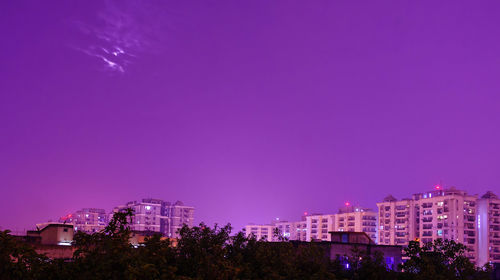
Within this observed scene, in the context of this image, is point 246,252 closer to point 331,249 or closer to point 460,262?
point 460,262

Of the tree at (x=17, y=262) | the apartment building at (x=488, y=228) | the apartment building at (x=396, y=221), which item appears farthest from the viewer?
the apartment building at (x=396, y=221)

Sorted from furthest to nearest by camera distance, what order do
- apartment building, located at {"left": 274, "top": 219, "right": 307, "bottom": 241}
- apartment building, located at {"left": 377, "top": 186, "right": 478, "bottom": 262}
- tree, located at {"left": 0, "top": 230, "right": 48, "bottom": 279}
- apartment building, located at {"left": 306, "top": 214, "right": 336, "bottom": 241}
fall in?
apartment building, located at {"left": 274, "top": 219, "right": 307, "bottom": 241}
apartment building, located at {"left": 306, "top": 214, "right": 336, "bottom": 241}
apartment building, located at {"left": 377, "top": 186, "right": 478, "bottom": 262}
tree, located at {"left": 0, "top": 230, "right": 48, "bottom": 279}

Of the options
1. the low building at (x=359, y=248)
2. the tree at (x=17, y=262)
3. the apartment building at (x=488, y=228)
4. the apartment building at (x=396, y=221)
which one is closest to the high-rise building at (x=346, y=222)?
the apartment building at (x=396, y=221)

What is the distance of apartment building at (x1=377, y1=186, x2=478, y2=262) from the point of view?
361 feet

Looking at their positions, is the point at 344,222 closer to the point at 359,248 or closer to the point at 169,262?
the point at 359,248

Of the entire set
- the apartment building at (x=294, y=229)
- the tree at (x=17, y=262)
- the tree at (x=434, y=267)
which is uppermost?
the tree at (x=17, y=262)

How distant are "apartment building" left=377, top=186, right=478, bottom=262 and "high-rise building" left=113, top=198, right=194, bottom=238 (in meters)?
78.2

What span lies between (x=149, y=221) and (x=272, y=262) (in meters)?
170

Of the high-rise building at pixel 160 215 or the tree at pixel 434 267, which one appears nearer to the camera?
the tree at pixel 434 267

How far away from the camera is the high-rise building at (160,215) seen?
18025 cm

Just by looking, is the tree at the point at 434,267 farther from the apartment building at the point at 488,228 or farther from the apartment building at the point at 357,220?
the apartment building at the point at 357,220

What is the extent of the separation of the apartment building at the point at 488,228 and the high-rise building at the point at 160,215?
98137mm

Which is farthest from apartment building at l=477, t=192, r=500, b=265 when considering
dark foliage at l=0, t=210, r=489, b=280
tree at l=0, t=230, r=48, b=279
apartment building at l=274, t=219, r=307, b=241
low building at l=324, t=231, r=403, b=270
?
tree at l=0, t=230, r=48, b=279

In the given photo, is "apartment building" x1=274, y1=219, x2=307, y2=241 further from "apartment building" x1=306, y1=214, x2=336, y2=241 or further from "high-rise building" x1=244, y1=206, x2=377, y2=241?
"apartment building" x1=306, y1=214, x2=336, y2=241
